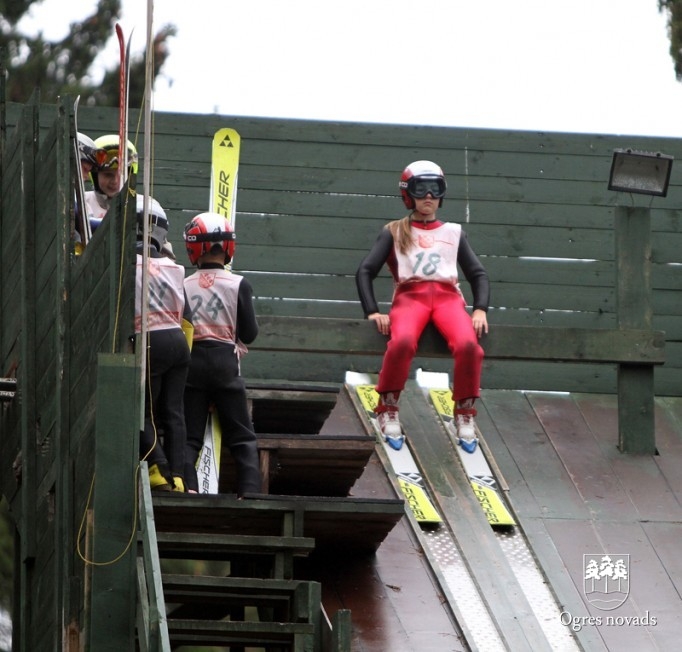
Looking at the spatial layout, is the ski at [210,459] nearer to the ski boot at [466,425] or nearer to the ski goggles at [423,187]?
the ski boot at [466,425]

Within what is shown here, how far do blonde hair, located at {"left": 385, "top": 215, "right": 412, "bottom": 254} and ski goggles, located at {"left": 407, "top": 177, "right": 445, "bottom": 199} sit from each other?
239mm

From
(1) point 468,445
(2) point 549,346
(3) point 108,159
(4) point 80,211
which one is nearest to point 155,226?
(4) point 80,211

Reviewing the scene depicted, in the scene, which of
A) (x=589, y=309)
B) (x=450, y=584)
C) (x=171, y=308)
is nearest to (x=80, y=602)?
(x=171, y=308)

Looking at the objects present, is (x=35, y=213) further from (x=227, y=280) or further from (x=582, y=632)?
(x=582, y=632)

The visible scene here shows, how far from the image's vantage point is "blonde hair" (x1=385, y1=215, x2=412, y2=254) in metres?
12.2

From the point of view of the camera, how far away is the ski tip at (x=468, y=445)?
12391 millimetres

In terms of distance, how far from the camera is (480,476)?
12.2 meters

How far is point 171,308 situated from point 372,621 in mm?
2136

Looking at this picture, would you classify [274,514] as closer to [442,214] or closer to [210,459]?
[210,459]

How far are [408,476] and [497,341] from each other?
1165mm

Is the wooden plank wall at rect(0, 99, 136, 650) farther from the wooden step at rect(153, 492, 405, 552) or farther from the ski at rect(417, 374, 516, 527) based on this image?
the ski at rect(417, 374, 516, 527)

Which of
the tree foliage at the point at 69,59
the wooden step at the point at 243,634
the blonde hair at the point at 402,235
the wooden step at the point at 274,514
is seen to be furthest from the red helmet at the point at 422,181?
the tree foliage at the point at 69,59

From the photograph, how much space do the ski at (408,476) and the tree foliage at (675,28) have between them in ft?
21.5

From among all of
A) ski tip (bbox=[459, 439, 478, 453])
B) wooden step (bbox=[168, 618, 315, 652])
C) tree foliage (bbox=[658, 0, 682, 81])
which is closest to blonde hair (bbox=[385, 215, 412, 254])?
ski tip (bbox=[459, 439, 478, 453])
